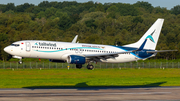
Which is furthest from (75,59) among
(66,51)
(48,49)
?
(48,49)

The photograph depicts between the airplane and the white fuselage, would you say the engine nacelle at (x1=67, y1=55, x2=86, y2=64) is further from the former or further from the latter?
the white fuselage

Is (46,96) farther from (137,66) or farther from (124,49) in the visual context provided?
(137,66)

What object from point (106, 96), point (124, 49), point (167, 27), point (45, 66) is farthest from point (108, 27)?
point (106, 96)

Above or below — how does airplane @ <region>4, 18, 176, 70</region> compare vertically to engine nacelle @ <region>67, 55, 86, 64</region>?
above

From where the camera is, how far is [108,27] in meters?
192

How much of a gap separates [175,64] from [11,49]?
6854cm

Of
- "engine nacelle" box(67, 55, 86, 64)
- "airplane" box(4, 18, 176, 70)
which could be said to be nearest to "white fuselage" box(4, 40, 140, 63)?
"airplane" box(4, 18, 176, 70)

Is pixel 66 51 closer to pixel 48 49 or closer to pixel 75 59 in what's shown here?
pixel 75 59

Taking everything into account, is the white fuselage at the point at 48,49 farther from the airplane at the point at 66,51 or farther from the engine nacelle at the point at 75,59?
the engine nacelle at the point at 75,59

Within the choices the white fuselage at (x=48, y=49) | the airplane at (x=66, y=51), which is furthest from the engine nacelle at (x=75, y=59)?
the white fuselage at (x=48, y=49)

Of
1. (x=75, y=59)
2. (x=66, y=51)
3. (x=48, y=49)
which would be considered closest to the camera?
(x=75, y=59)

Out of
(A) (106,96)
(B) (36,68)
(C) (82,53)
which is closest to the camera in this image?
(A) (106,96)

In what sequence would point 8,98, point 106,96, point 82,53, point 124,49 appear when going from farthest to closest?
Result: 1. point 124,49
2. point 82,53
3. point 106,96
4. point 8,98

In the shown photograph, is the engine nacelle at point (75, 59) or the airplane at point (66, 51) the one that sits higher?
the airplane at point (66, 51)
